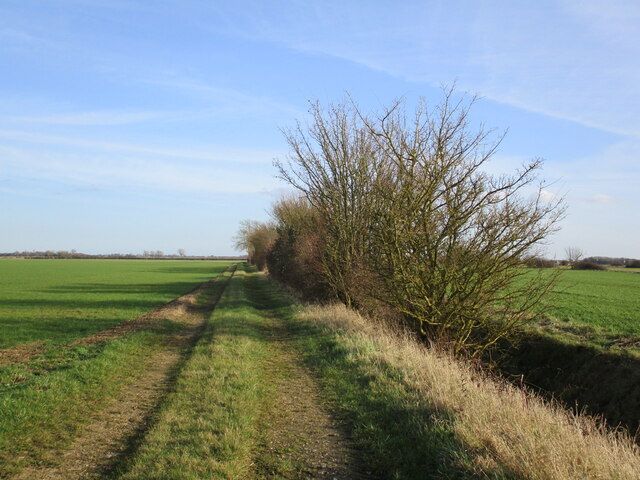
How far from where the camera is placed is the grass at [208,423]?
490 centimetres

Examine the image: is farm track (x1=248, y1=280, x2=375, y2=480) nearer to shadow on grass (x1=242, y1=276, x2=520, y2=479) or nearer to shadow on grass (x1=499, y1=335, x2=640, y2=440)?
shadow on grass (x1=242, y1=276, x2=520, y2=479)

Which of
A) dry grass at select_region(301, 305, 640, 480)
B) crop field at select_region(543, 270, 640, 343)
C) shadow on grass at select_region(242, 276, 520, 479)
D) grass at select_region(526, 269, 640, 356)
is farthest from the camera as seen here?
crop field at select_region(543, 270, 640, 343)

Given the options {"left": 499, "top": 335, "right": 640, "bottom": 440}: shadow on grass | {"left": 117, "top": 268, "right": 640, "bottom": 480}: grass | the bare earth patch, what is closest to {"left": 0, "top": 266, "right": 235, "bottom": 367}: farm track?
{"left": 117, "top": 268, "right": 640, "bottom": 480}: grass

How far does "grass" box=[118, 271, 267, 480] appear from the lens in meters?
4.90

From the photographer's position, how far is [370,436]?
19.4 feet

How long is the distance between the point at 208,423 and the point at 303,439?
1317 millimetres

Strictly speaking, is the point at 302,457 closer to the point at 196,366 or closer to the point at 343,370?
the point at 343,370

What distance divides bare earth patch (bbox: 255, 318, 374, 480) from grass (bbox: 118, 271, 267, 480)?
233 mm

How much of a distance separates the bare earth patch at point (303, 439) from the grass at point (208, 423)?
233 mm

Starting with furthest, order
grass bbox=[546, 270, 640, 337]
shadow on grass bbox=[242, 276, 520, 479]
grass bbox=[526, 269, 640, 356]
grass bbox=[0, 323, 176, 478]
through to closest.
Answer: grass bbox=[546, 270, 640, 337] < grass bbox=[526, 269, 640, 356] < grass bbox=[0, 323, 176, 478] < shadow on grass bbox=[242, 276, 520, 479]

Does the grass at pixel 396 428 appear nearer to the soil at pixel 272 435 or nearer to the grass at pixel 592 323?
the soil at pixel 272 435

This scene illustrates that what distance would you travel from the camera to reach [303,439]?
5.96m

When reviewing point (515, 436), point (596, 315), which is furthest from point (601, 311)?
point (515, 436)

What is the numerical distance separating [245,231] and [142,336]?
82.1 metres
